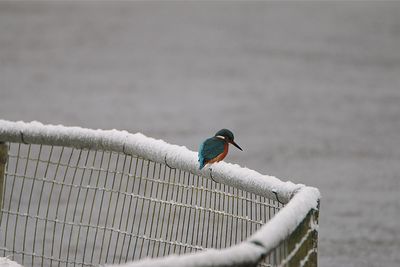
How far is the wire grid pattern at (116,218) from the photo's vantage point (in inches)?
139

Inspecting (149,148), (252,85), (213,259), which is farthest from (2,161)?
(252,85)

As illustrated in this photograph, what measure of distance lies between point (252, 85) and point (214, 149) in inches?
358

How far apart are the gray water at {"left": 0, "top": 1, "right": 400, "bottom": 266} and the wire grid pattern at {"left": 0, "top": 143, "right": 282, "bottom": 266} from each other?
1.19 metres

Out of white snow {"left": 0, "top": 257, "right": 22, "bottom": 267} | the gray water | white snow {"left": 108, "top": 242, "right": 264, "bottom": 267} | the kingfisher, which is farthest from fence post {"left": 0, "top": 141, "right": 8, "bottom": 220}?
the gray water

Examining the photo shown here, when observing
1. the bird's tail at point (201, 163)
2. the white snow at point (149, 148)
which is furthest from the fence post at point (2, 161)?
the bird's tail at point (201, 163)

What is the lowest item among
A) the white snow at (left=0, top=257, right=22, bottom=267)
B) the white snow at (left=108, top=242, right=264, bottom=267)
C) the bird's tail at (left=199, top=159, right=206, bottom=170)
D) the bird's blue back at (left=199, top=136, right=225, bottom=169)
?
the white snow at (left=108, top=242, right=264, bottom=267)

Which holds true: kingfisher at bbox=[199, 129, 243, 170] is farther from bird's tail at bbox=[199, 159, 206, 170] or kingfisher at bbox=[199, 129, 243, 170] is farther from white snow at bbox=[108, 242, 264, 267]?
white snow at bbox=[108, 242, 264, 267]

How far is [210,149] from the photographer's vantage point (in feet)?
12.8

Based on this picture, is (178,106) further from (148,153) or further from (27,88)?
(148,153)

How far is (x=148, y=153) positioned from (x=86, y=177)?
4900mm

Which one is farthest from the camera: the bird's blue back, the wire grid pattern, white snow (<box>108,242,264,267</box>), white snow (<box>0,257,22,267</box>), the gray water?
the gray water

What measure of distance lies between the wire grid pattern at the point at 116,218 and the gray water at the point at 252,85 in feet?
3.91

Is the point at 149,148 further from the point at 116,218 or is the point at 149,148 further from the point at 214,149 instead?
the point at 116,218

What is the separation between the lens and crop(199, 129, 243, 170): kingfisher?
12.1ft
